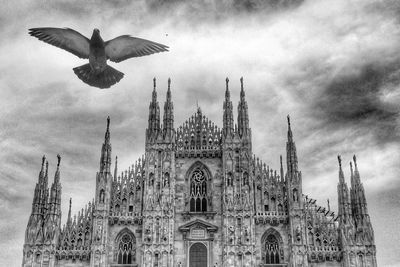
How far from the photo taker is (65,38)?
11.1m

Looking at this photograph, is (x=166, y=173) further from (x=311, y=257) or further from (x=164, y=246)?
(x=311, y=257)

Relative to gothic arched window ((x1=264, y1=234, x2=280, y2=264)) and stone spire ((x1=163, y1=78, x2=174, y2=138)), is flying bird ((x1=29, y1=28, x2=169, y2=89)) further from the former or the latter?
stone spire ((x1=163, y1=78, x2=174, y2=138))

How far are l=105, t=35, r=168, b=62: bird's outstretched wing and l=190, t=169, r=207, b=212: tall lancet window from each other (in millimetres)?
33669

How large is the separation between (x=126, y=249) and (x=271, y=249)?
1082cm

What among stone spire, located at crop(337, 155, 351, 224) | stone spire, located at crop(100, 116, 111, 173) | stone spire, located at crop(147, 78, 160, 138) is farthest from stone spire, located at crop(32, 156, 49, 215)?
stone spire, located at crop(337, 155, 351, 224)

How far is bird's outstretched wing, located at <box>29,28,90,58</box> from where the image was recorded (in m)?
10.9

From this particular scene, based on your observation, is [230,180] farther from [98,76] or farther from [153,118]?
[98,76]

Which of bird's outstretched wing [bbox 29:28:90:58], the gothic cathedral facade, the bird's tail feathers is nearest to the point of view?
the bird's tail feathers

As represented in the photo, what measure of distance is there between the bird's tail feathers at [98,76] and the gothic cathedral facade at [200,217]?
1286 inches

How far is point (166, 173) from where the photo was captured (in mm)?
44625

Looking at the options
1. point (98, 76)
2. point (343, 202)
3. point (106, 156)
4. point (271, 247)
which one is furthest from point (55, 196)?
point (98, 76)

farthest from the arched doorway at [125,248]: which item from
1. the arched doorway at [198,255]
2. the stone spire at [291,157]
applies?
the stone spire at [291,157]

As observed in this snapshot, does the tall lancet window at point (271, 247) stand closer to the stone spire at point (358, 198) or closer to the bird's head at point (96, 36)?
the stone spire at point (358, 198)

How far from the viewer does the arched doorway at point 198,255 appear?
42375 millimetres
